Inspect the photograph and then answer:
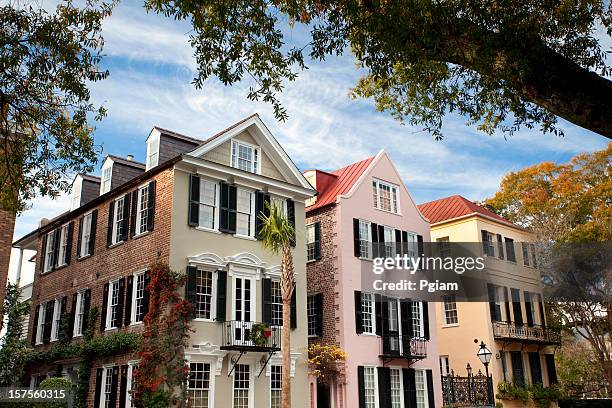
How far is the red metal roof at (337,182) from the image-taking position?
91.7 ft

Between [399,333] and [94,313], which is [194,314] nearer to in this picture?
[94,313]

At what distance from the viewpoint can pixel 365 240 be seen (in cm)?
2773

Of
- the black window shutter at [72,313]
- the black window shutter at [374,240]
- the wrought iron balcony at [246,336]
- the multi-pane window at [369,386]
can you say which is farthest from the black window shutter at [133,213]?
the multi-pane window at [369,386]

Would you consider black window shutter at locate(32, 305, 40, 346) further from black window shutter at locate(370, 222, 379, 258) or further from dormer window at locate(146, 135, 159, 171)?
black window shutter at locate(370, 222, 379, 258)

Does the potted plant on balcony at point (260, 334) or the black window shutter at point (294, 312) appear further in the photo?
the black window shutter at point (294, 312)

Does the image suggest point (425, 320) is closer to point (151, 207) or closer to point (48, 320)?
point (151, 207)

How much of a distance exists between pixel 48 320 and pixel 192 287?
9718mm

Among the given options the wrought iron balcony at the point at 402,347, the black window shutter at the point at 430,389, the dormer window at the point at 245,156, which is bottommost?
the black window shutter at the point at 430,389

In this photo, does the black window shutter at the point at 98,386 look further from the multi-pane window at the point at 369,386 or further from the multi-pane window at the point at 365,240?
the multi-pane window at the point at 365,240

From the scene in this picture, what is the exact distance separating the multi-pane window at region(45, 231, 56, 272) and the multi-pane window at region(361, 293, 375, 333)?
45.4 ft

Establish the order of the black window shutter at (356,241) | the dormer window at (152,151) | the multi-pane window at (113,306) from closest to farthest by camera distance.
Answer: the multi-pane window at (113,306)
the dormer window at (152,151)
the black window shutter at (356,241)

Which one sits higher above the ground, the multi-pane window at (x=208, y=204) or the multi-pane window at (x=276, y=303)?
the multi-pane window at (x=208, y=204)

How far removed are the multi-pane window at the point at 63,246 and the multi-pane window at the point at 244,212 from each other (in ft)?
28.7

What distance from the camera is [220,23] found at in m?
10.8
